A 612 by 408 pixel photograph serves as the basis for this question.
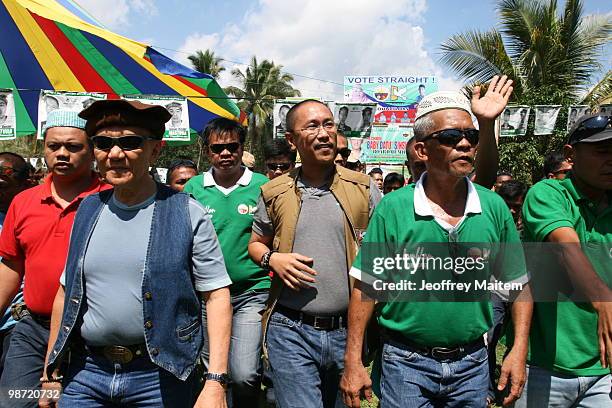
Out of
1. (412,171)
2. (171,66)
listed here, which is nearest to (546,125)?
(171,66)

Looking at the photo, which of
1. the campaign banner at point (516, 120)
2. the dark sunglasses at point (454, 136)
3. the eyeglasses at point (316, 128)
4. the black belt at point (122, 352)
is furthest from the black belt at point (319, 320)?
the campaign banner at point (516, 120)

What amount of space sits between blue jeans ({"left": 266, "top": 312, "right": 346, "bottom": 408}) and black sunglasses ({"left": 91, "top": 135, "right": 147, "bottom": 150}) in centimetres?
130

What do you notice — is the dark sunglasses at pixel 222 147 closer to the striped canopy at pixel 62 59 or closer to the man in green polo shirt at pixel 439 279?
the man in green polo shirt at pixel 439 279

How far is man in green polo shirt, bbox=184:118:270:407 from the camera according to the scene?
370cm

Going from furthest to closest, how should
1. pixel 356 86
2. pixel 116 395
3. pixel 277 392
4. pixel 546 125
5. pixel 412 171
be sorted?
pixel 356 86 → pixel 546 125 → pixel 412 171 → pixel 277 392 → pixel 116 395

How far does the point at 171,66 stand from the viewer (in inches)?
404

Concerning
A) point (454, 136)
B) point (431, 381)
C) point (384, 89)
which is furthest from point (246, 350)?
point (384, 89)

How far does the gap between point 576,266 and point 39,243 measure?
2.79m

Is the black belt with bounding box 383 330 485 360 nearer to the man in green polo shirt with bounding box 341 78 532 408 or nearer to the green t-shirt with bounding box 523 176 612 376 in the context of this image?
the man in green polo shirt with bounding box 341 78 532 408

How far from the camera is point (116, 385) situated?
2.25 m

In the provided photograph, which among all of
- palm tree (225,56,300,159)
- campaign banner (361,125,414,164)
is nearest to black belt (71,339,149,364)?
campaign banner (361,125,414,164)

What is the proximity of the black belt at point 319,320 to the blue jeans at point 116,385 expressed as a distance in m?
0.83

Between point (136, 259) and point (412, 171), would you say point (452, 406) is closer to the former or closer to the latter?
point (136, 259)

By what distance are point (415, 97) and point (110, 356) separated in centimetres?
2027
